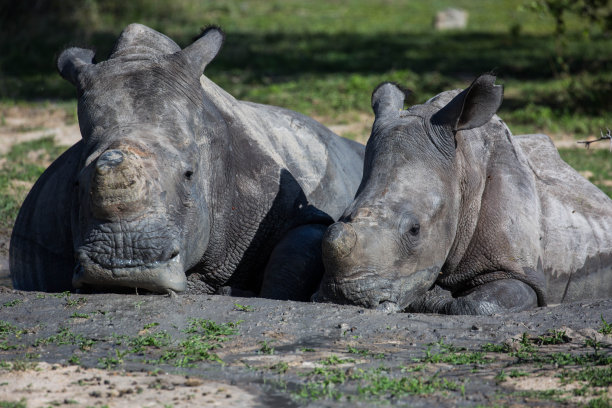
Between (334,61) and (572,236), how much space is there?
11.7 meters

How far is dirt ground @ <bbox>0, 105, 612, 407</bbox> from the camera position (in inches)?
169

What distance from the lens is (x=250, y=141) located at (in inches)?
273

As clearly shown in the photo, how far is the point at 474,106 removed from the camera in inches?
247

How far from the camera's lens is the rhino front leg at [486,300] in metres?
6.13

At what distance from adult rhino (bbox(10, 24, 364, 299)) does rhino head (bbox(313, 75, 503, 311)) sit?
29.9 inches

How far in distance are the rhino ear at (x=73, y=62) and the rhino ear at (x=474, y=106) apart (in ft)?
7.57

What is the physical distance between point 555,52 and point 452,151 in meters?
13.9

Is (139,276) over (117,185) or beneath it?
beneath

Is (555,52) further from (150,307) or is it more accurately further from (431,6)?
(150,307)

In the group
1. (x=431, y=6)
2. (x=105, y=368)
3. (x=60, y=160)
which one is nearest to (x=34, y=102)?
(x=60, y=160)

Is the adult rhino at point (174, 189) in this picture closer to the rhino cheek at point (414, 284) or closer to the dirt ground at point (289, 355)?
the dirt ground at point (289, 355)

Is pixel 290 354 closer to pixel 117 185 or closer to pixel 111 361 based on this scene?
pixel 111 361

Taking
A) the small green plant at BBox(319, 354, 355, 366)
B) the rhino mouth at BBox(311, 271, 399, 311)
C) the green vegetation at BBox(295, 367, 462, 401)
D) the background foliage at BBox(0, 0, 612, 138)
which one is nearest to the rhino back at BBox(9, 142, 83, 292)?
the rhino mouth at BBox(311, 271, 399, 311)

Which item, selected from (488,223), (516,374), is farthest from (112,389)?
(488,223)
